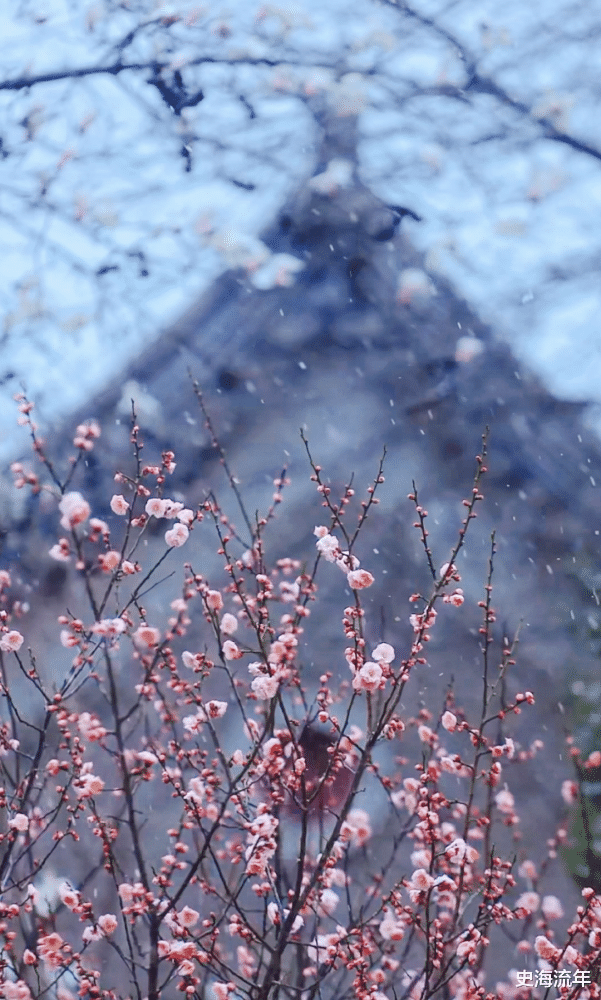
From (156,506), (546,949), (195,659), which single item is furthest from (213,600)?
(546,949)

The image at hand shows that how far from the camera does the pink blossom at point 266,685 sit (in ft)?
5.67

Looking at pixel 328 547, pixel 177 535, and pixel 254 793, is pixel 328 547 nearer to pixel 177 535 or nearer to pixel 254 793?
pixel 177 535

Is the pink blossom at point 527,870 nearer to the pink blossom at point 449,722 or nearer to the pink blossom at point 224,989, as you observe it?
the pink blossom at point 449,722

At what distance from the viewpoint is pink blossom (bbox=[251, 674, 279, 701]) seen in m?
1.73

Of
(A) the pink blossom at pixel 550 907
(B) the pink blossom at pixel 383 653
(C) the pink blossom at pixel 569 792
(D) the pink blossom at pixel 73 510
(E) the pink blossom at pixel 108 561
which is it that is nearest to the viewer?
(D) the pink blossom at pixel 73 510

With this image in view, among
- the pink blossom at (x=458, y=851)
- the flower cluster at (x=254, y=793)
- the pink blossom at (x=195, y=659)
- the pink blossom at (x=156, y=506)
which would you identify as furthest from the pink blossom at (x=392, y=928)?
the pink blossom at (x=156, y=506)

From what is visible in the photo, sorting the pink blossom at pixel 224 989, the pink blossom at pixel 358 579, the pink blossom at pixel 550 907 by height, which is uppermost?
the pink blossom at pixel 358 579

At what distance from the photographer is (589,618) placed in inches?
151

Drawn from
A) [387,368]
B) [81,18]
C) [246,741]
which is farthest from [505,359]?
[81,18]

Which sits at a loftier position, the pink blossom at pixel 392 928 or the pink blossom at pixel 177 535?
the pink blossom at pixel 177 535

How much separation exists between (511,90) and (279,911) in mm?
4556

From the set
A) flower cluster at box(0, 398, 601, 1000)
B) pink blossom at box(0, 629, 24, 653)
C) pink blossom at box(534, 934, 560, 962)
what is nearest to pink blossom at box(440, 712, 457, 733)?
flower cluster at box(0, 398, 601, 1000)

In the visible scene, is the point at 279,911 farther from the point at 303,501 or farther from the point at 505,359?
the point at 505,359

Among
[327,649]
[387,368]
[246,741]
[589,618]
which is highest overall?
[387,368]
